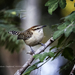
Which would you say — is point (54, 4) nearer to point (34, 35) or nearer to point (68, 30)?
point (68, 30)

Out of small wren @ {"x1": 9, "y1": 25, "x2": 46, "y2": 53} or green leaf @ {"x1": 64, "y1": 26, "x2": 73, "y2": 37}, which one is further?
small wren @ {"x1": 9, "y1": 25, "x2": 46, "y2": 53}

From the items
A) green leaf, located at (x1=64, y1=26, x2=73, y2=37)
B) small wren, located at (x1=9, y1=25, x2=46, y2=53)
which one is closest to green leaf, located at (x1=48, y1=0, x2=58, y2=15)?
green leaf, located at (x1=64, y1=26, x2=73, y2=37)

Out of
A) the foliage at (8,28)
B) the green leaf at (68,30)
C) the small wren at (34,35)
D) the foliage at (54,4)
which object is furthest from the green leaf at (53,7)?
the foliage at (8,28)

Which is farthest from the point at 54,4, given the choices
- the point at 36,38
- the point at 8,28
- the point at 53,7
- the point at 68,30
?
the point at 8,28

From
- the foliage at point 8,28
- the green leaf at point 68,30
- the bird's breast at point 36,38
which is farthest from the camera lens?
the foliage at point 8,28

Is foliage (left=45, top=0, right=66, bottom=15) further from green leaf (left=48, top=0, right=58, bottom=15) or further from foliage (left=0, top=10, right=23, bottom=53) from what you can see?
foliage (left=0, top=10, right=23, bottom=53)

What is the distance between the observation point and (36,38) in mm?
1021

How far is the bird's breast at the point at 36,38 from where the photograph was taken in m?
0.99

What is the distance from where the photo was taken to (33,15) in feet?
7.90

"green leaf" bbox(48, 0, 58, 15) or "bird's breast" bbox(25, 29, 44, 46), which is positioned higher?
"green leaf" bbox(48, 0, 58, 15)

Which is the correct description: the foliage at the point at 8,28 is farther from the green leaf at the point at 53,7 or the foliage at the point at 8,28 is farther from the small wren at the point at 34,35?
the green leaf at the point at 53,7

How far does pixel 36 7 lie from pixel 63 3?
183cm

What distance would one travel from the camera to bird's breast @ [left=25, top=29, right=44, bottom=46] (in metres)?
0.99

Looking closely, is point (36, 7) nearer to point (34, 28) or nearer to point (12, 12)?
point (12, 12)
